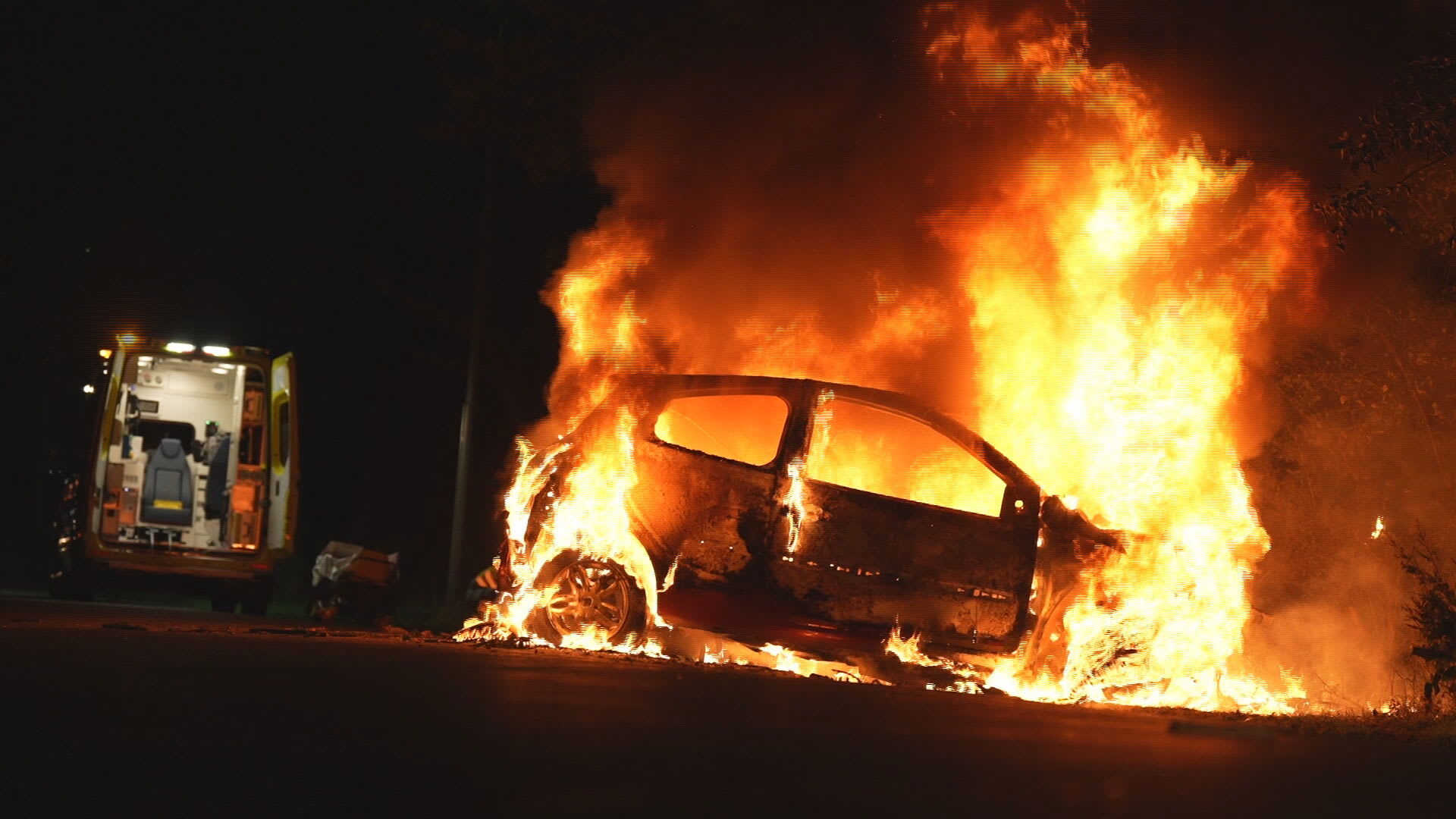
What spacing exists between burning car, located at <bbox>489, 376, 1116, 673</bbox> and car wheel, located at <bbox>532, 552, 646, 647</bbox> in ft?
0.03

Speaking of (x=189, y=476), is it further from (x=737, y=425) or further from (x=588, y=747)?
(x=588, y=747)

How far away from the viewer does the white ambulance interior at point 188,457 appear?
1569cm

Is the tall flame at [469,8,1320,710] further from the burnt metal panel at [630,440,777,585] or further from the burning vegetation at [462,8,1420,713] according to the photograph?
the burnt metal panel at [630,440,777,585]

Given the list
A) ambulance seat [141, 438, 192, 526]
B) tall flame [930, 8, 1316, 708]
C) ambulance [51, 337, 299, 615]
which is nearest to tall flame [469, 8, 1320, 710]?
tall flame [930, 8, 1316, 708]

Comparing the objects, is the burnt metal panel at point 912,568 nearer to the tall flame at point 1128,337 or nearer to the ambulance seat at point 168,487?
the tall flame at point 1128,337

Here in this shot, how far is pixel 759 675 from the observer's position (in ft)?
30.9

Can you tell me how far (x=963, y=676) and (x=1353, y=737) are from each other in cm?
234

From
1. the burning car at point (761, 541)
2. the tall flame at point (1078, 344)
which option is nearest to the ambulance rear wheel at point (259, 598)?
the tall flame at point (1078, 344)

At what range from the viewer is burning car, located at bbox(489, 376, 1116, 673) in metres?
9.96

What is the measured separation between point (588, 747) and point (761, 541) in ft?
13.0

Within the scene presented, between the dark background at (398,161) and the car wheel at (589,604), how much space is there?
5.94 meters

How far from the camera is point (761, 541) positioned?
1007cm

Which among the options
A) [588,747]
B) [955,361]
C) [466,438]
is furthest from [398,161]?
[588,747]

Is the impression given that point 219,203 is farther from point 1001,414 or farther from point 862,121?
point 1001,414
